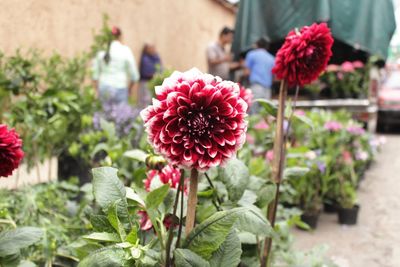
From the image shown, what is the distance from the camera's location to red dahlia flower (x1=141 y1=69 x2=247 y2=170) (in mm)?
871

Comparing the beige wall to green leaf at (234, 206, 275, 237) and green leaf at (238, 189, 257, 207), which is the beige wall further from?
green leaf at (234, 206, 275, 237)

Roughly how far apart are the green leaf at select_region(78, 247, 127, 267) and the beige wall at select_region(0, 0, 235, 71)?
6.61 ft

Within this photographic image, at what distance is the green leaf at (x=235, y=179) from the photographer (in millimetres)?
1260

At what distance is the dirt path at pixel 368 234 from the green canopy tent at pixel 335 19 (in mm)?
1667

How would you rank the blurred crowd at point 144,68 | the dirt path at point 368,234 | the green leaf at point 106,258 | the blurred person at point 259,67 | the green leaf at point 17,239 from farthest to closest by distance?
the blurred person at point 259,67, the blurred crowd at point 144,68, the dirt path at point 368,234, the green leaf at point 17,239, the green leaf at point 106,258

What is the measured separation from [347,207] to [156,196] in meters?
3.51

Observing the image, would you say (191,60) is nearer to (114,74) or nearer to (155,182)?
(114,74)

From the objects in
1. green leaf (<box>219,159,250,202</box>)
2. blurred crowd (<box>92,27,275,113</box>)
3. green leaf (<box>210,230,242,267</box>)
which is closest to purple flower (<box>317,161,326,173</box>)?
blurred crowd (<box>92,27,275,113</box>)

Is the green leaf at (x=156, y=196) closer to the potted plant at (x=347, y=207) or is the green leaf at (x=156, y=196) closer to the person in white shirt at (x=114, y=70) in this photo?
the potted plant at (x=347, y=207)

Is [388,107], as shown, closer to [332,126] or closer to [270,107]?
[332,126]

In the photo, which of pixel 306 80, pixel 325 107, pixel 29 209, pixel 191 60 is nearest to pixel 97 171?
pixel 306 80

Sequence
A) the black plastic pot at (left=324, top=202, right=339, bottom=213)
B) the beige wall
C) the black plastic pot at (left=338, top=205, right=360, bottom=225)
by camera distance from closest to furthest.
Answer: the beige wall
the black plastic pot at (left=338, top=205, right=360, bottom=225)
the black plastic pot at (left=324, top=202, right=339, bottom=213)

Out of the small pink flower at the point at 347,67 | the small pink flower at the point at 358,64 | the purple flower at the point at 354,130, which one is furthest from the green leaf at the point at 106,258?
the small pink flower at the point at 358,64

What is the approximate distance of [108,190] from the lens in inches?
40.1
